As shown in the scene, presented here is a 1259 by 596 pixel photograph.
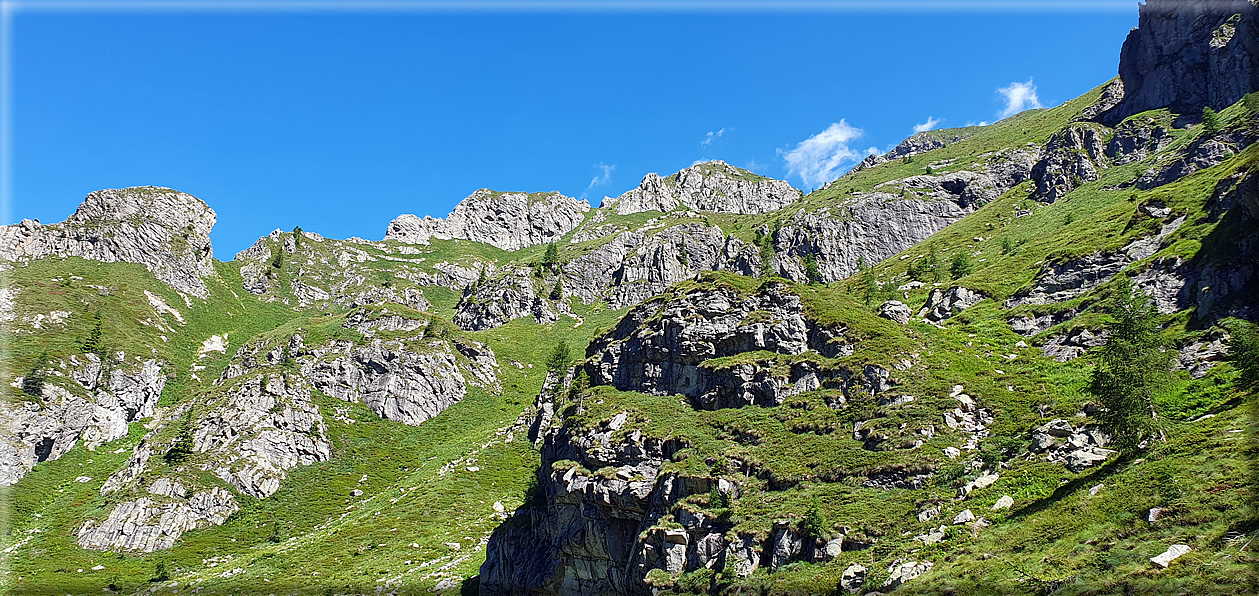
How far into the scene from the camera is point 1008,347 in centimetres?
7662

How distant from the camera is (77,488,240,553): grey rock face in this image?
9381 cm

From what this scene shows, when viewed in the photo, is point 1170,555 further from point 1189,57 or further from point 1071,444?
point 1189,57

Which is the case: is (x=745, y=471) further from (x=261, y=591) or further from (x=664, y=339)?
(x=261, y=591)

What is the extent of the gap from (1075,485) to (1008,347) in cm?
4326

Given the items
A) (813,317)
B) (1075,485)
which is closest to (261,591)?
(813,317)

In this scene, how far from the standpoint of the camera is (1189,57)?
537ft

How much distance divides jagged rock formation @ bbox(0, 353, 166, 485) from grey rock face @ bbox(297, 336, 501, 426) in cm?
3406

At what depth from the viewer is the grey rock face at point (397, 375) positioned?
461ft

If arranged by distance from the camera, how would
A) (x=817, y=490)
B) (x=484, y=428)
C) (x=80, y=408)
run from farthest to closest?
(x=484, y=428) < (x=80, y=408) < (x=817, y=490)

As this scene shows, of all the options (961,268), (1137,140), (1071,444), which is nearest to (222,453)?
(1071,444)

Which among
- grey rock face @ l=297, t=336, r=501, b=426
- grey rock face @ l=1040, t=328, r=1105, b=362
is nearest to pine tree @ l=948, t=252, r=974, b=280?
grey rock face @ l=1040, t=328, r=1105, b=362

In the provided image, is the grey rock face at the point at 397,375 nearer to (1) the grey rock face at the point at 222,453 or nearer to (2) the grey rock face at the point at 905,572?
(1) the grey rock face at the point at 222,453

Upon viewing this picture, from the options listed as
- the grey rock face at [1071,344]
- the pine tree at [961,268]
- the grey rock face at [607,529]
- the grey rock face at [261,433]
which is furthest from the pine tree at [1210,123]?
the grey rock face at [261,433]

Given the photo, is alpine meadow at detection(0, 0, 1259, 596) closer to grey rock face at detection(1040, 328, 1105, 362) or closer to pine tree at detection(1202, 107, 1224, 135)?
grey rock face at detection(1040, 328, 1105, 362)
